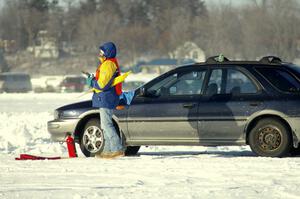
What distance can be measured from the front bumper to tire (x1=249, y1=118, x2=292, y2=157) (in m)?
2.77

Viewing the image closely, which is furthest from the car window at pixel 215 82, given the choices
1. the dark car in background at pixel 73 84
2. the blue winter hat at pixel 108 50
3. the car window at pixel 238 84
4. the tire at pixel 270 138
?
the dark car in background at pixel 73 84

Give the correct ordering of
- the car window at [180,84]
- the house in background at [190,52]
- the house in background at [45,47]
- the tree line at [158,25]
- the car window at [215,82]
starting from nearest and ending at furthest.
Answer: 1. the car window at [215,82]
2. the car window at [180,84]
3. the tree line at [158,25]
4. the house in background at [190,52]
5. the house in background at [45,47]

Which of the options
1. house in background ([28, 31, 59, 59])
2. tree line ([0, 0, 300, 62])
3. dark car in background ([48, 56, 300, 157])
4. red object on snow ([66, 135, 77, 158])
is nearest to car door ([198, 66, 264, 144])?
dark car in background ([48, 56, 300, 157])

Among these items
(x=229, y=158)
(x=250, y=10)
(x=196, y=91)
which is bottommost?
(x=229, y=158)

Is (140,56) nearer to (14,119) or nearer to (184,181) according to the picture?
(14,119)

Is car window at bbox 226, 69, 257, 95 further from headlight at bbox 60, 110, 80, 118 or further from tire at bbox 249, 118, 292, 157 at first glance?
headlight at bbox 60, 110, 80, 118

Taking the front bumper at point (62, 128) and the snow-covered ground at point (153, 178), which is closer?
the snow-covered ground at point (153, 178)

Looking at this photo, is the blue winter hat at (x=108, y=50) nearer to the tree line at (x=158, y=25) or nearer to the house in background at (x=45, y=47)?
the tree line at (x=158, y=25)

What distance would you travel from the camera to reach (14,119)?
989 inches

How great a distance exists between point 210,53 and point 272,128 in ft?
285

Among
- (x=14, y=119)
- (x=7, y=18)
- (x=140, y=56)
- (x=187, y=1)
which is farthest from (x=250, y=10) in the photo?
(x=14, y=119)

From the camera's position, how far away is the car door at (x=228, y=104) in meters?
12.4

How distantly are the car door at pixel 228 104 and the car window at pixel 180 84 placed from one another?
166 millimetres

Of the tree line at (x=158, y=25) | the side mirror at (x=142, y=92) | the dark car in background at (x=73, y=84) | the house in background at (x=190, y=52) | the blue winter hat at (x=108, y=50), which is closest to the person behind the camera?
the blue winter hat at (x=108, y=50)
